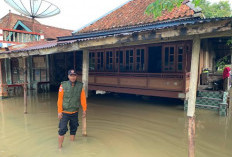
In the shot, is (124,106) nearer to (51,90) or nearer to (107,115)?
(107,115)

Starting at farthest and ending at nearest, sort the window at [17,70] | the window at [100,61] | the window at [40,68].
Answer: the window at [17,70]
the window at [40,68]
the window at [100,61]

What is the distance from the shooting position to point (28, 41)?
45.6ft

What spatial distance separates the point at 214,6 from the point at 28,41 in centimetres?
2998

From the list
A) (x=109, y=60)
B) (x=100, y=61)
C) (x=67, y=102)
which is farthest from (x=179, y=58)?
(x=67, y=102)

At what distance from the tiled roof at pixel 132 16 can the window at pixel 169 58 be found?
61.9 inches

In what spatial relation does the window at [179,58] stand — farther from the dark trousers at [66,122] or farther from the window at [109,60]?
the dark trousers at [66,122]

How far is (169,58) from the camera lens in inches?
326

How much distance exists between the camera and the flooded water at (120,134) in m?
4.05

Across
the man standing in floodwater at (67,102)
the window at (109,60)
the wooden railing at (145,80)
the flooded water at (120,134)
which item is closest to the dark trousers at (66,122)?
the man standing in floodwater at (67,102)

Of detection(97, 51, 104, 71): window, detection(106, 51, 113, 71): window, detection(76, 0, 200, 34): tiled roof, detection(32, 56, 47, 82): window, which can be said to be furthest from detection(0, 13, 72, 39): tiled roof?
detection(106, 51, 113, 71): window

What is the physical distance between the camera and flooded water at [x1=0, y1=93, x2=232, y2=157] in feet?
13.3

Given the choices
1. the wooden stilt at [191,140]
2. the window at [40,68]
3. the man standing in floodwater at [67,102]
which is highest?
the window at [40,68]

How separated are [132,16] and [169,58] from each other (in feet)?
13.1

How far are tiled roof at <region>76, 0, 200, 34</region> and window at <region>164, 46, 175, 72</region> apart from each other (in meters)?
1.57
